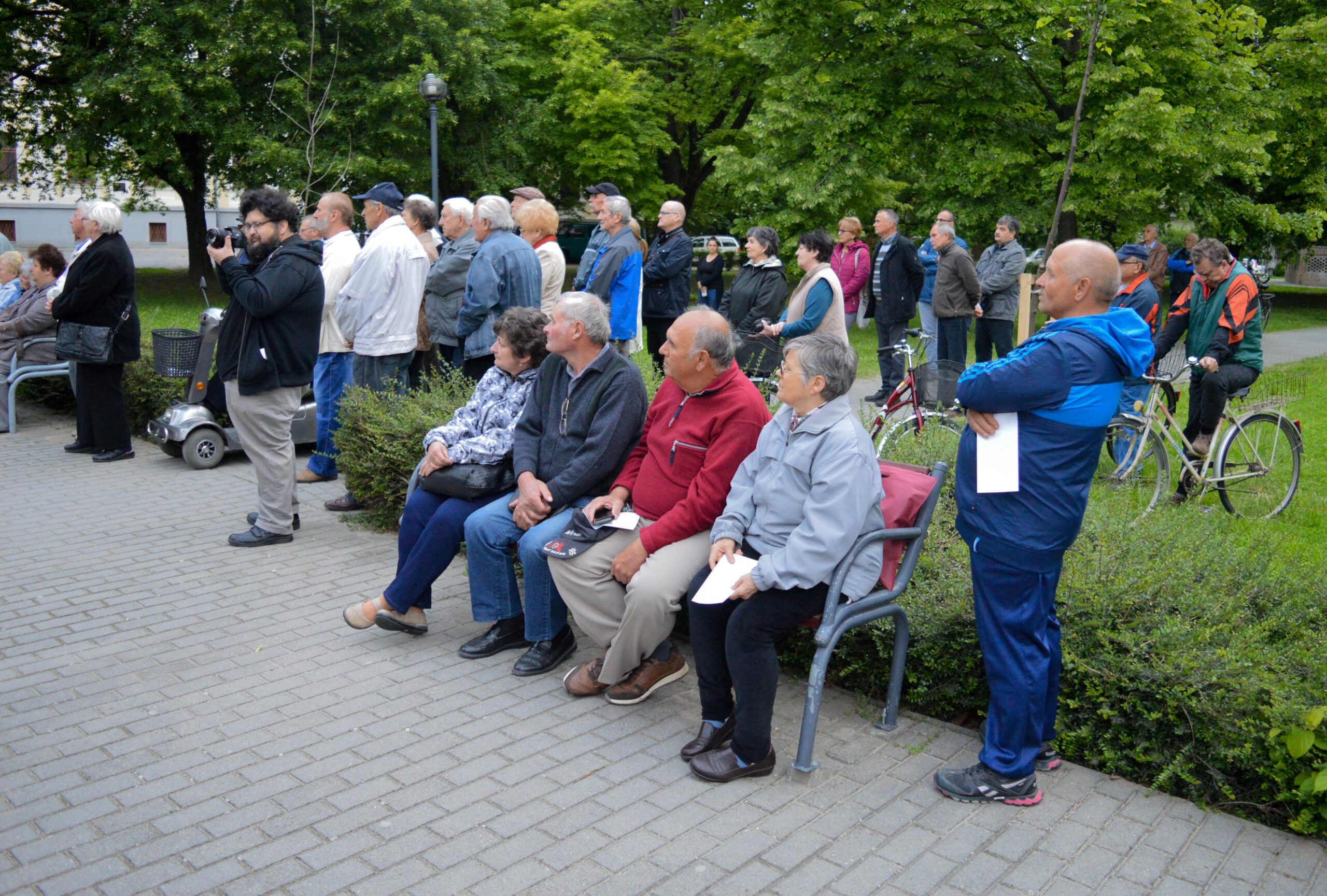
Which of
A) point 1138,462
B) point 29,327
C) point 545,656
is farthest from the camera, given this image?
point 29,327

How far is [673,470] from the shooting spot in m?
4.60

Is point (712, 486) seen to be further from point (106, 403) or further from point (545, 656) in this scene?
point (106, 403)

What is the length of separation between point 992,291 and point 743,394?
23.9ft

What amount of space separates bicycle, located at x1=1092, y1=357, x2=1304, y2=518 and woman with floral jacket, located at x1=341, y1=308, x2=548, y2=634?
146 inches

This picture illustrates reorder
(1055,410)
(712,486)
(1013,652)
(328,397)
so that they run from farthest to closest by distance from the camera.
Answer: (328,397)
(712,486)
(1013,652)
(1055,410)

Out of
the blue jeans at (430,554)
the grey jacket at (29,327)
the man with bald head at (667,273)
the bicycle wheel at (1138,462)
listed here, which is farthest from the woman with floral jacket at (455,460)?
the grey jacket at (29,327)

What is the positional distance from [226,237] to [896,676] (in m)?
4.52

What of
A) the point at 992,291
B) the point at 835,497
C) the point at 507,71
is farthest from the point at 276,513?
the point at 507,71

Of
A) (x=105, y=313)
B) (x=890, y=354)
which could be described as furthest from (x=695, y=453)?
(x=890, y=354)

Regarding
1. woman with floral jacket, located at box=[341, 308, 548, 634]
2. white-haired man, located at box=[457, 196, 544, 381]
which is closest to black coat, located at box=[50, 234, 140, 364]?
white-haired man, located at box=[457, 196, 544, 381]

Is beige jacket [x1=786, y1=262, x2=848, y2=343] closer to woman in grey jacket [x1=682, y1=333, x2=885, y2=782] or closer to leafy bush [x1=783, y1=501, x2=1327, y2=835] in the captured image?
leafy bush [x1=783, y1=501, x2=1327, y2=835]

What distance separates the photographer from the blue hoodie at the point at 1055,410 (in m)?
3.55

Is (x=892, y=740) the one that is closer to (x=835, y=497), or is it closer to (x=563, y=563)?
(x=835, y=497)

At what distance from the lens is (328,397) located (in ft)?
27.4
